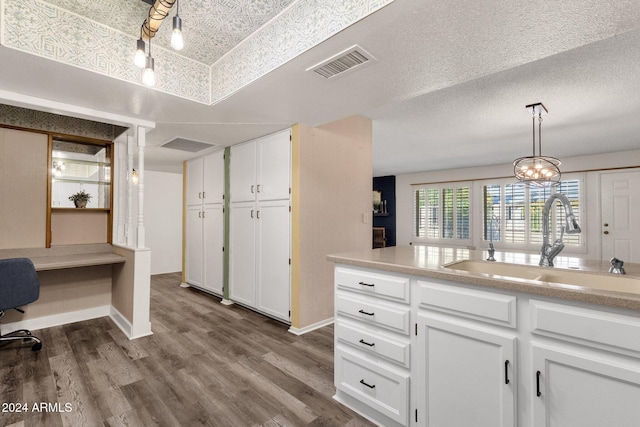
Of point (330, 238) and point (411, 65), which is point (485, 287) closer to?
point (411, 65)

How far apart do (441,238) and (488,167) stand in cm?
209

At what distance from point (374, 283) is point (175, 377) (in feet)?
5.60

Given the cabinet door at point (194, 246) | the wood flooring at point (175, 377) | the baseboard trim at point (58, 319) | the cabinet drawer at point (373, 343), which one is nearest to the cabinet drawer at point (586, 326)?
the cabinet drawer at point (373, 343)

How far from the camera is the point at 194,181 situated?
493 cm

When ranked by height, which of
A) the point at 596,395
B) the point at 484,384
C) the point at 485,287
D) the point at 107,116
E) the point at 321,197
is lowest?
the point at 484,384

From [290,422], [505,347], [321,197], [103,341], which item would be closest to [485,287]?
[505,347]

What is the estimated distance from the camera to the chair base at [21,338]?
104 inches

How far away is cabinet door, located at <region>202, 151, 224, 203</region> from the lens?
4344 mm

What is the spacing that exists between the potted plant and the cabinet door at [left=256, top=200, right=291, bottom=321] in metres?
2.02

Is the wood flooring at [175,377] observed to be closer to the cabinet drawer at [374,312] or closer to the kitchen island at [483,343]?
the kitchen island at [483,343]

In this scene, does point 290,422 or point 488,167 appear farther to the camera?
point 488,167

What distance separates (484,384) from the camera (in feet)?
4.28

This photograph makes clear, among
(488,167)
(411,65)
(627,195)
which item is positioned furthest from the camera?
(488,167)

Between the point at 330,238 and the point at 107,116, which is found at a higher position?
the point at 107,116
